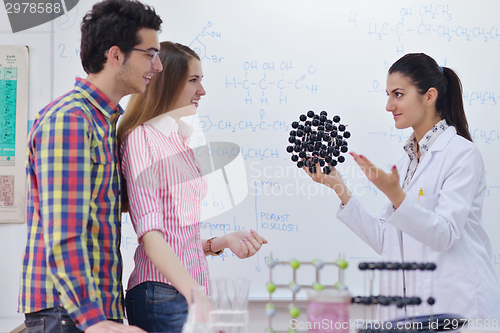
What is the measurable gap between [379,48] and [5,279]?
2.40 m

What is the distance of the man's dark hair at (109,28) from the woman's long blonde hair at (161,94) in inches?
6.4

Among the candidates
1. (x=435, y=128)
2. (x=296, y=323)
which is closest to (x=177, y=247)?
(x=296, y=323)

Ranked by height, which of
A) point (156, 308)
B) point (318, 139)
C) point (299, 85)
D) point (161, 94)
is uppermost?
point (299, 85)

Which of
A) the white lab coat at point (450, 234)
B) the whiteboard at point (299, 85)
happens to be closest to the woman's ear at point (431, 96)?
the white lab coat at point (450, 234)

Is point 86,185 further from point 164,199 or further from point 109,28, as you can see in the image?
point 109,28

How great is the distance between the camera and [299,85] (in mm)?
2199

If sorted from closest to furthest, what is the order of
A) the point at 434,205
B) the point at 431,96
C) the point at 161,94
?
1. the point at 161,94
2. the point at 434,205
3. the point at 431,96

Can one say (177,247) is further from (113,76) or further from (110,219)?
(113,76)

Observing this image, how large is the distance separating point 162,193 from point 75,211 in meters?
0.25

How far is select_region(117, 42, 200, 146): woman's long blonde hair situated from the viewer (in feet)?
3.83

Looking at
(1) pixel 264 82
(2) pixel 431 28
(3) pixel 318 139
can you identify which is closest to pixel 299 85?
(1) pixel 264 82

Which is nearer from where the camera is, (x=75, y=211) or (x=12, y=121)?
(x=75, y=211)

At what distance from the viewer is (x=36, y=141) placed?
35.1 inches

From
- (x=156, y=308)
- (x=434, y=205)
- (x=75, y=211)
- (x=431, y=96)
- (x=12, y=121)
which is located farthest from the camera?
(x=12, y=121)
